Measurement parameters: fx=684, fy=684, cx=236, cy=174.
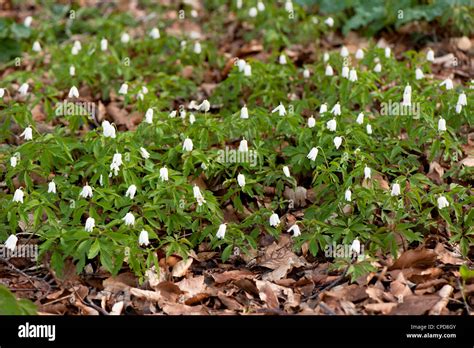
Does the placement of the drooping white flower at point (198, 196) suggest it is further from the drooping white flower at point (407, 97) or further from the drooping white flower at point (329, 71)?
the drooping white flower at point (329, 71)

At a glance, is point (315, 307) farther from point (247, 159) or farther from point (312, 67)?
point (312, 67)

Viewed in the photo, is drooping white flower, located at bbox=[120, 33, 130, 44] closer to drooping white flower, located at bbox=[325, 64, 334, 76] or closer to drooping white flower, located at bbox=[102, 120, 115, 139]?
drooping white flower, located at bbox=[325, 64, 334, 76]

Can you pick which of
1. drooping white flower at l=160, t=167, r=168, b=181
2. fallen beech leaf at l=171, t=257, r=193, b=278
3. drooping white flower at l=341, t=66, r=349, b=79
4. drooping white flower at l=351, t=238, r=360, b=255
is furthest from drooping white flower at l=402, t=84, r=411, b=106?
fallen beech leaf at l=171, t=257, r=193, b=278

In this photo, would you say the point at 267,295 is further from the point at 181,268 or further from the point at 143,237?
the point at 143,237

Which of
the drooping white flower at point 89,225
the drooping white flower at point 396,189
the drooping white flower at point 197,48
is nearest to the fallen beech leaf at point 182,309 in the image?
Result: the drooping white flower at point 89,225

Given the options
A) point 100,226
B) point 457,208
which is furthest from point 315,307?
point 100,226
